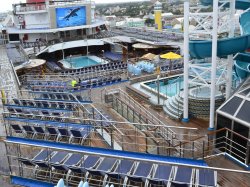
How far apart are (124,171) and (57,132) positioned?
12.1ft

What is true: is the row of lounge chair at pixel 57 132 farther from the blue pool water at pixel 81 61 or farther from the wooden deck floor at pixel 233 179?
the blue pool water at pixel 81 61

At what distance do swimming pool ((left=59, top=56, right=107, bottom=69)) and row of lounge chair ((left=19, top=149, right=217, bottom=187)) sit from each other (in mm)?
22391

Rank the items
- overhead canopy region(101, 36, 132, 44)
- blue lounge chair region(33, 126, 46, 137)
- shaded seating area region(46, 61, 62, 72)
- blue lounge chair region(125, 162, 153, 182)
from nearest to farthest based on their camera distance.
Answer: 1. blue lounge chair region(125, 162, 153, 182)
2. blue lounge chair region(33, 126, 46, 137)
3. shaded seating area region(46, 61, 62, 72)
4. overhead canopy region(101, 36, 132, 44)

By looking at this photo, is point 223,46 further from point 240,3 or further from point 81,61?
point 81,61

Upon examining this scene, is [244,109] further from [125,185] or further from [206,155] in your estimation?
[125,185]

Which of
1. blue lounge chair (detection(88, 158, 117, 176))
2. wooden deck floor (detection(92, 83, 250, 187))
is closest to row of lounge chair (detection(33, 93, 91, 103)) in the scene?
wooden deck floor (detection(92, 83, 250, 187))

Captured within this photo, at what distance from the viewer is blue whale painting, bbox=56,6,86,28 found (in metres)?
32.9

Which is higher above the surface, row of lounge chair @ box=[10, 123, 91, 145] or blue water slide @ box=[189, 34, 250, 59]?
blue water slide @ box=[189, 34, 250, 59]

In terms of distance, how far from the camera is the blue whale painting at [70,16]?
32.9m

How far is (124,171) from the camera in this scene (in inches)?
276

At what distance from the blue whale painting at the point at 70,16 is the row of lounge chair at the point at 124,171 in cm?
2709

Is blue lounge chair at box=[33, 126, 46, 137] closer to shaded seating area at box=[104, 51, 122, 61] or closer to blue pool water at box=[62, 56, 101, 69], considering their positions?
blue pool water at box=[62, 56, 101, 69]

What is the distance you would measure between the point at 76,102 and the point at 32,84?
23.3ft

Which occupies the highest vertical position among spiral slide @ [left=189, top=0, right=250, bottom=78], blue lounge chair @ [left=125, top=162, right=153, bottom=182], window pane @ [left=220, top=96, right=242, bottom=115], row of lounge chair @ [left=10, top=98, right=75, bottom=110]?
spiral slide @ [left=189, top=0, right=250, bottom=78]
